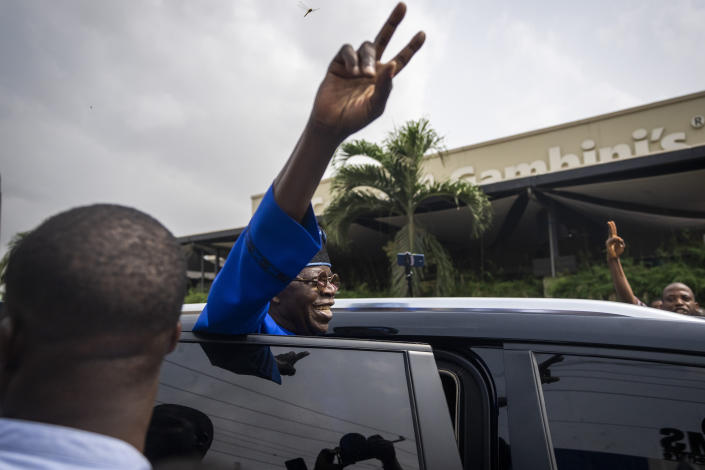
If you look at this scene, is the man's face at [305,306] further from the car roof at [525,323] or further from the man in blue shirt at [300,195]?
the man in blue shirt at [300,195]

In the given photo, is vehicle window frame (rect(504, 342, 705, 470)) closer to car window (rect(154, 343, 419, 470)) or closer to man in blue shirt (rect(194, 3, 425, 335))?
car window (rect(154, 343, 419, 470))

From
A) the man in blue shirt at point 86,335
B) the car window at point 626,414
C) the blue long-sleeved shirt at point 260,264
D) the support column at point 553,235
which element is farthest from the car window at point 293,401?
the support column at point 553,235

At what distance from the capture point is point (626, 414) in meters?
1.27

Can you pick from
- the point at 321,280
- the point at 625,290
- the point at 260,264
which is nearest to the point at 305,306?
the point at 321,280

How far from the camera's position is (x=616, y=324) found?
1399 millimetres

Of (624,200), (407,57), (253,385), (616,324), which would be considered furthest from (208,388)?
(624,200)

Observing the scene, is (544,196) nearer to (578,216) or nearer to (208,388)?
(578,216)

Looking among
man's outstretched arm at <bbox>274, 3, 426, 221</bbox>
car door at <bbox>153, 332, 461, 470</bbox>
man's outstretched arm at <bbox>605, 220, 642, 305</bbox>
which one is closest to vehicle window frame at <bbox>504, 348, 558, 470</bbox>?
car door at <bbox>153, 332, 461, 470</bbox>

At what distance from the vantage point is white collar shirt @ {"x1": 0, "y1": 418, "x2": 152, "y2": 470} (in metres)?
0.63

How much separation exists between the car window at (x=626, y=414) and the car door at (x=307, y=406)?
308mm

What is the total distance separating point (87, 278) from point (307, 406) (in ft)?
2.40

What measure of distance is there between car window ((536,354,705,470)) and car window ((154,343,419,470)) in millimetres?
408

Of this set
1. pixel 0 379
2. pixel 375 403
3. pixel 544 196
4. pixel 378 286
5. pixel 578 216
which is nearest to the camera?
pixel 0 379

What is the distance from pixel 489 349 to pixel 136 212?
3.43 feet
